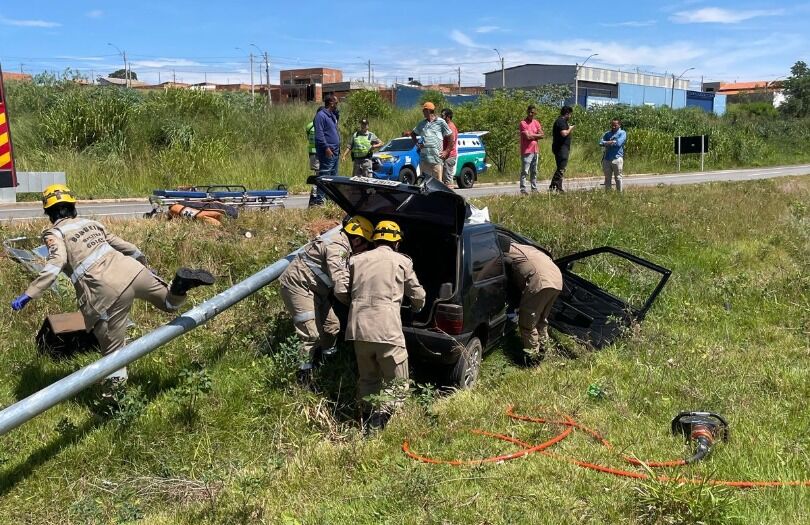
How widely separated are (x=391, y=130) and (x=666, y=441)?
24.3 meters

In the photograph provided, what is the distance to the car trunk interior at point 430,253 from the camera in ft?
20.1

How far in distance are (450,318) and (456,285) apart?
0.98ft

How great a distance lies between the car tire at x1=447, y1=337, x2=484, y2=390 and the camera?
556 centimetres

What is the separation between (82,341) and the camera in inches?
241

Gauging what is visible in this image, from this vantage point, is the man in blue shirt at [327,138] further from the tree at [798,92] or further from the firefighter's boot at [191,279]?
the tree at [798,92]

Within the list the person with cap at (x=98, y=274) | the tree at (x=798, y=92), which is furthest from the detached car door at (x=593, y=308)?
the tree at (x=798, y=92)

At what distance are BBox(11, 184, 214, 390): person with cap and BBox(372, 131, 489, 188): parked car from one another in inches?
430

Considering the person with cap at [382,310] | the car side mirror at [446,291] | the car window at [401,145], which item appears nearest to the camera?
the person with cap at [382,310]

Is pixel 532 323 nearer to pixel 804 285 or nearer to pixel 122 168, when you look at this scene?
pixel 804 285

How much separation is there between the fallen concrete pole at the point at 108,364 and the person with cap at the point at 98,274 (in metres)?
0.28

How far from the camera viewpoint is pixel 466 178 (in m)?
20.0

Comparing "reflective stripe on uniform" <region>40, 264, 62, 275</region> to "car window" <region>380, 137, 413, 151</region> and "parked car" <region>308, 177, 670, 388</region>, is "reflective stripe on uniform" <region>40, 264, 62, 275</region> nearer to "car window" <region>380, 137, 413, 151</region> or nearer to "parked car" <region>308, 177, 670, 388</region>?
"parked car" <region>308, 177, 670, 388</region>

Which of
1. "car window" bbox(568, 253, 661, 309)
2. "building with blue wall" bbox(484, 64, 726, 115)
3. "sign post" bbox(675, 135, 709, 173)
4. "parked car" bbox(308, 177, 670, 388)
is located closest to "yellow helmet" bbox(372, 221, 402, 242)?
"parked car" bbox(308, 177, 670, 388)

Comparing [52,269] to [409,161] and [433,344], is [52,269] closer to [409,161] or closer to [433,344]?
[433,344]
